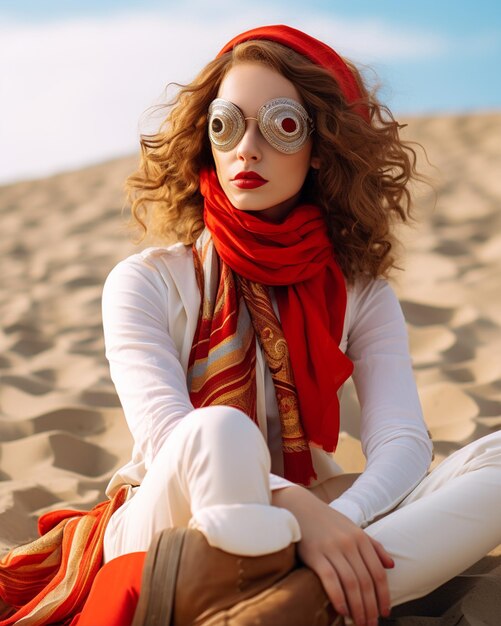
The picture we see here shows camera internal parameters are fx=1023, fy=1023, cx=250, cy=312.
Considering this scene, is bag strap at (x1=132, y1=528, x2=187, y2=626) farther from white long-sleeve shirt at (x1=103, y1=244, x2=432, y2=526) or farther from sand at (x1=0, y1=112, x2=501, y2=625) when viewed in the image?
sand at (x1=0, y1=112, x2=501, y2=625)

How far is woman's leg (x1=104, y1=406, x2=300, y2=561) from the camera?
1935 mm

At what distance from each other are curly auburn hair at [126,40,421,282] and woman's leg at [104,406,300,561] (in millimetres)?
1002

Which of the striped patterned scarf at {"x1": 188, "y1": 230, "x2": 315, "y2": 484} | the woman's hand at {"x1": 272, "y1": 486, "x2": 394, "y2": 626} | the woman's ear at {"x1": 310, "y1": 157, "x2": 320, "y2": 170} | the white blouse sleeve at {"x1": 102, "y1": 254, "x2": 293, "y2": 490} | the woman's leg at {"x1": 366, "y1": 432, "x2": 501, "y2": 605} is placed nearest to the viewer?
the woman's hand at {"x1": 272, "y1": 486, "x2": 394, "y2": 626}

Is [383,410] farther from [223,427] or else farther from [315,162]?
[223,427]

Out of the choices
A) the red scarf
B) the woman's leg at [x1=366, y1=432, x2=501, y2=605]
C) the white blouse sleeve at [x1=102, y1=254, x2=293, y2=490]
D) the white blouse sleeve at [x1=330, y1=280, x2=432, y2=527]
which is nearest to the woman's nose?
the red scarf

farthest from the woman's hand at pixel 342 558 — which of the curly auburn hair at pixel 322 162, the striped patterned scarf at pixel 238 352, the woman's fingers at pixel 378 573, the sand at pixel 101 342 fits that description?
the curly auburn hair at pixel 322 162

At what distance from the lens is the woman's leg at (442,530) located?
2.20 m

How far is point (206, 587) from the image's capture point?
6.35ft

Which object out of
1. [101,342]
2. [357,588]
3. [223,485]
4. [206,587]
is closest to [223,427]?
[223,485]

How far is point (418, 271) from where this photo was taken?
6320 mm

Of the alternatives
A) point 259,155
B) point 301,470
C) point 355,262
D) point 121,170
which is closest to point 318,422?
point 301,470

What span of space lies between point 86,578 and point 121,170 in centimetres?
932

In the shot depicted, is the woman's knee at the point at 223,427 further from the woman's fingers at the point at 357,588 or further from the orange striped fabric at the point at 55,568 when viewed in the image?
the orange striped fabric at the point at 55,568

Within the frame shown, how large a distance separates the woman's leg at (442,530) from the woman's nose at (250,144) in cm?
97
